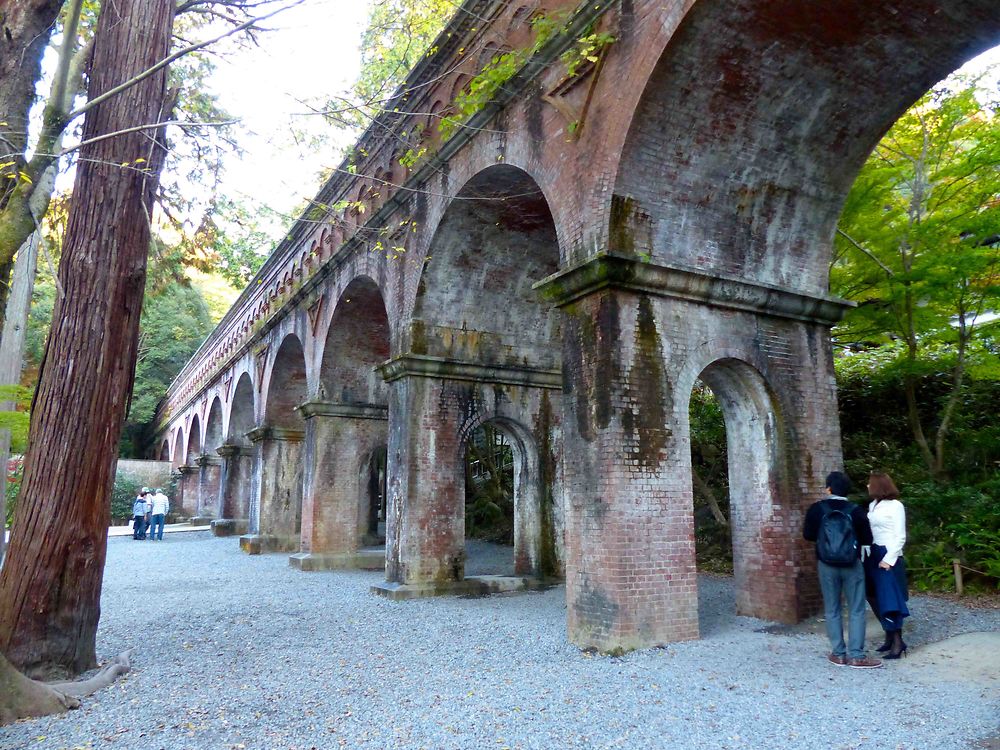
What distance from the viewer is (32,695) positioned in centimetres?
461

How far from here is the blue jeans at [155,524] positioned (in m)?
23.1

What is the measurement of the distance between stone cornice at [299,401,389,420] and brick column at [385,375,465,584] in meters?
4.06

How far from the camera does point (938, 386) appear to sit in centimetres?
1127

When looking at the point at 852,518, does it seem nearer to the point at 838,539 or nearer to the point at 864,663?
the point at 838,539

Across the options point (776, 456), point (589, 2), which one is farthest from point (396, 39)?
point (776, 456)

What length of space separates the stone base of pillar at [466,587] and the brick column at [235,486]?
15326 mm

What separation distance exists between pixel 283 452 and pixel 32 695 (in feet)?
46.9

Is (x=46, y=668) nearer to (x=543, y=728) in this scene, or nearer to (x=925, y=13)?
(x=543, y=728)

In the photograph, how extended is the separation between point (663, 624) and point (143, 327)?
128ft

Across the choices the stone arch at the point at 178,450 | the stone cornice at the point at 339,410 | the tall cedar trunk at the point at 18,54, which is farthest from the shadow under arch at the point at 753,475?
the stone arch at the point at 178,450

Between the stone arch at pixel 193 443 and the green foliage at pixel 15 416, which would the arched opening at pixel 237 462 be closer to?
the stone arch at pixel 193 443

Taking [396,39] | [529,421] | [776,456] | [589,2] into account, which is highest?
[396,39]

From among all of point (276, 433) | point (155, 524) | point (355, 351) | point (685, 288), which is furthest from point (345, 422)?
point (155, 524)

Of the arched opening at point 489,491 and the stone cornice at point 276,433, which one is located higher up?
the stone cornice at point 276,433
